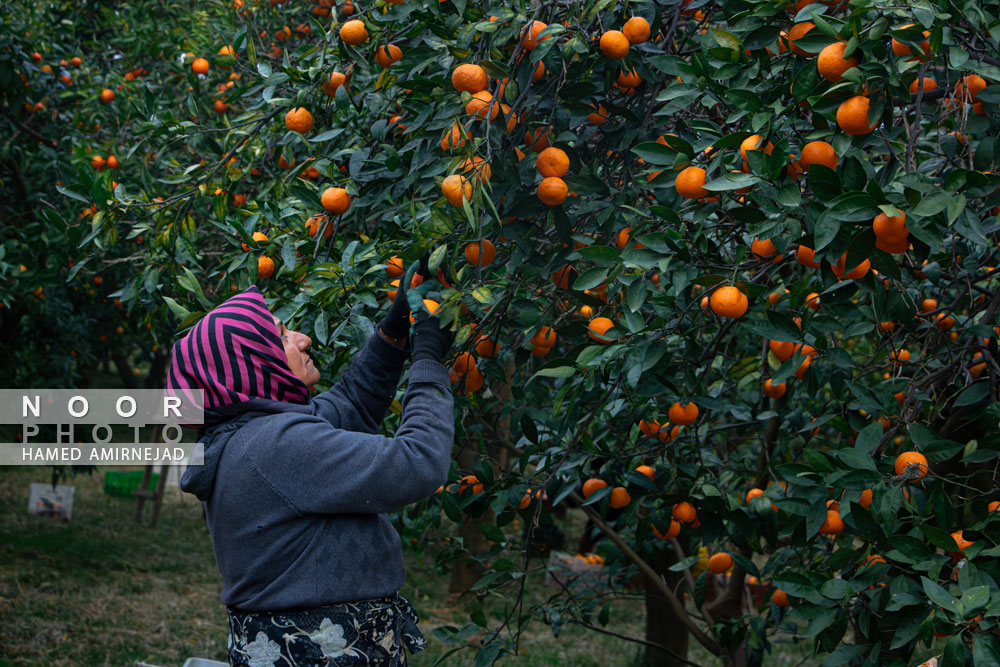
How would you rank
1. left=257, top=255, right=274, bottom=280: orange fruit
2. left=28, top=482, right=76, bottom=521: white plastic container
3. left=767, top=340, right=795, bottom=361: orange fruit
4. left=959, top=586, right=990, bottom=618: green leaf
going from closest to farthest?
left=959, top=586, right=990, bottom=618: green leaf, left=257, top=255, right=274, bottom=280: orange fruit, left=767, top=340, right=795, bottom=361: orange fruit, left=28, top=482, right=76, bottom=521: white plastic container

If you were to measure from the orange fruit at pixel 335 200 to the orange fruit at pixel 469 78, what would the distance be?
459 mm

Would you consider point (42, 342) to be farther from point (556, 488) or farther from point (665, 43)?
point (665, 43)

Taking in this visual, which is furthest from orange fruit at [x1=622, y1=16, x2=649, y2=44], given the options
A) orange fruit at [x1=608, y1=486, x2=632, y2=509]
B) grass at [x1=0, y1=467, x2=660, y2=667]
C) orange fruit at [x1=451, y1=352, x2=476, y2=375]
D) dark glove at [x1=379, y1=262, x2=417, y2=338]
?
grass at [x1=0, y1=467, x2=660, y2=667]

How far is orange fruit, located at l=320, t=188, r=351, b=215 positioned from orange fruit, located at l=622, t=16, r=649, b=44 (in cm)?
73

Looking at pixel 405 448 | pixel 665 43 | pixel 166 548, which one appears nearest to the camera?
pixel 405 448

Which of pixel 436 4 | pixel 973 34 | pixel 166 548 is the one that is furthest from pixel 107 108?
pixel 166 548

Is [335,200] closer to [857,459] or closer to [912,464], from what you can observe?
[857,459]

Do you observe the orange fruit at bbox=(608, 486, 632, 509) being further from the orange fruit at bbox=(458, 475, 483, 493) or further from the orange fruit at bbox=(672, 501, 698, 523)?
the orange fruit at bbox=(458, 475, 483, 493)

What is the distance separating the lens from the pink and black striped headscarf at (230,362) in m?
1.64

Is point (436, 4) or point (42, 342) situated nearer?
point (436, 4)

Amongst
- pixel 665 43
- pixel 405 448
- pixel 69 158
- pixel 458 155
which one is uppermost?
pixel 665 43

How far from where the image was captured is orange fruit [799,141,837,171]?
155 cm

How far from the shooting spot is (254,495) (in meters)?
1.60

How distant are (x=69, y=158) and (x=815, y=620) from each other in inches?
161
